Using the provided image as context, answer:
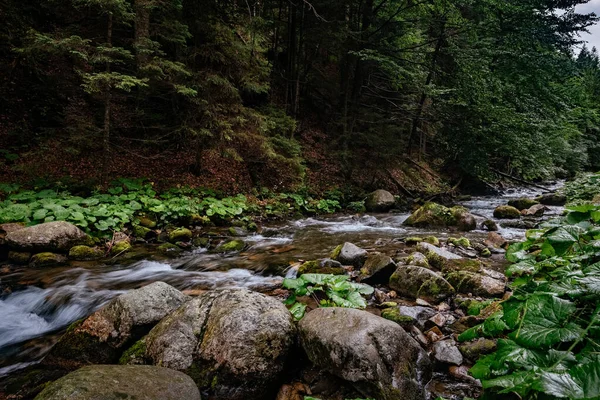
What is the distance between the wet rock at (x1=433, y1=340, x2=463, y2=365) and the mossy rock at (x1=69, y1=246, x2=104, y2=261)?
605 cm

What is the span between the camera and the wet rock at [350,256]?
18.8 ft

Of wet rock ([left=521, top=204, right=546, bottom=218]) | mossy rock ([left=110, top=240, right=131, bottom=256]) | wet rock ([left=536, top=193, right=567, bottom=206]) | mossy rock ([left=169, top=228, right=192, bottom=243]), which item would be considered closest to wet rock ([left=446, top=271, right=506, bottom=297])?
mossy rock ([left=169, top=228, right=192, bottom=243])

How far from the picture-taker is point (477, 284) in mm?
4230

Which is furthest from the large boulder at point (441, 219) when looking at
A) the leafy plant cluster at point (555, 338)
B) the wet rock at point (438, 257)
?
the leafy plant cluster at point (555, 338)

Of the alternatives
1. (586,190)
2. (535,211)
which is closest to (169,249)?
(586,190)

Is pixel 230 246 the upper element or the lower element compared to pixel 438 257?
lower

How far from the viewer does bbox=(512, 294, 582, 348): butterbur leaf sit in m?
1.26

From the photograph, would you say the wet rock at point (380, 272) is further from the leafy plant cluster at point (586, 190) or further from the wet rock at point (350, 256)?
the leafy plant cluster at point (586, 190)

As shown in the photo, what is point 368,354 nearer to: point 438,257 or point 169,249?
point 438,257

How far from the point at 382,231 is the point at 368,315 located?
662cm

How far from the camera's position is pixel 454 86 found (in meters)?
13.4

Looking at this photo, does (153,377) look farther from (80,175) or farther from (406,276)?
(80,175)

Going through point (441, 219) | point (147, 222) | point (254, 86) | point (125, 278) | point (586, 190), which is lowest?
point (125, 278)

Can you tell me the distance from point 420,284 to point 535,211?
1016 centimetres
